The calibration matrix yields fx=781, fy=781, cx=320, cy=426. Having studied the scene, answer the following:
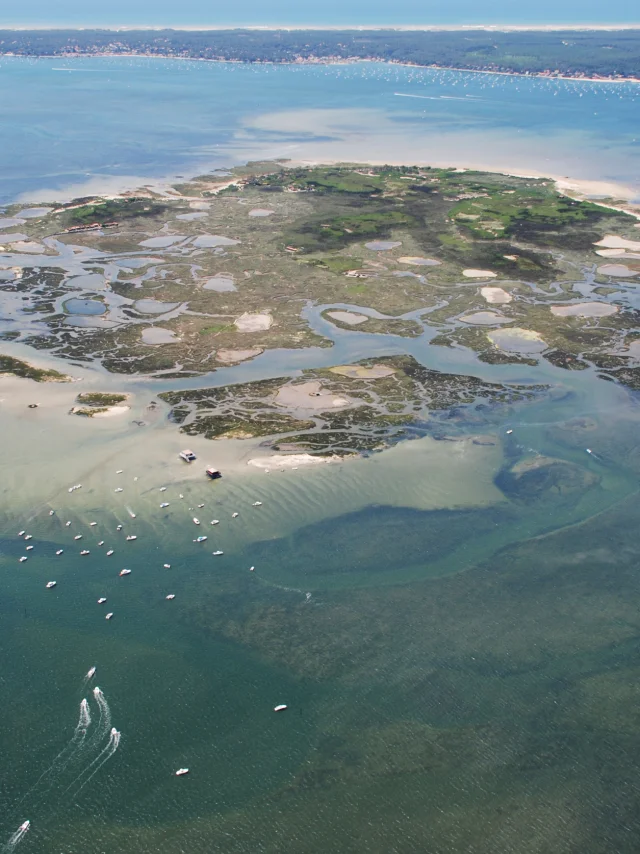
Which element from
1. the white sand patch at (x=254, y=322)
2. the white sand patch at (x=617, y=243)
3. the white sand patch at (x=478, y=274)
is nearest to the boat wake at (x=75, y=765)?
the white sand patch at (x=254, y=322)

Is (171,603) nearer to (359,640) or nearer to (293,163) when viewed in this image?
(359,640)

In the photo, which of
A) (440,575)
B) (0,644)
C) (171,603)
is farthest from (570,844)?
(0,644)

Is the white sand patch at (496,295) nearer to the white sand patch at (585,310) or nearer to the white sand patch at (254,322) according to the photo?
the white sand patch at (585,310)

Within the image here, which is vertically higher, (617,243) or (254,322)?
(617,243)

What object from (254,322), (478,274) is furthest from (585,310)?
(254,322)

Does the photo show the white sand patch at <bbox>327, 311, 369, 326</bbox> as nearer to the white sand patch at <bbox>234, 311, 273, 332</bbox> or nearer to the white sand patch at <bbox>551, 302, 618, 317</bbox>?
the white sand patch at <bbox>234, 311, 273, 332</bbox>

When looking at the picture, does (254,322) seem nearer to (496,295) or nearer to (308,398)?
(308,398)
